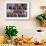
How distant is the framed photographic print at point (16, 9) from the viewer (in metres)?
3.04

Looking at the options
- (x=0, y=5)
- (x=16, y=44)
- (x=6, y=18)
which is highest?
(x=0, y=5)

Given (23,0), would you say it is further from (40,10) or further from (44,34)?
(44,34)

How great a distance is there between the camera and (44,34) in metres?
3.06

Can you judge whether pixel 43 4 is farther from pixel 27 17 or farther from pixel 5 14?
pixel 5 14

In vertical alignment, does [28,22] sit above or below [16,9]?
below

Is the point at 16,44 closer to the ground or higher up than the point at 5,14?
closer to the ground

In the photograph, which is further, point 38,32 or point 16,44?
point 38,32

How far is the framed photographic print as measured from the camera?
3039 mm

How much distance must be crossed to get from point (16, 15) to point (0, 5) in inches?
13.1

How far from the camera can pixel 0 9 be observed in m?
3.04

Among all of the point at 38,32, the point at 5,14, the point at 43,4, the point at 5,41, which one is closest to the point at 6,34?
the point at 5,41

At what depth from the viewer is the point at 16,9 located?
305cm

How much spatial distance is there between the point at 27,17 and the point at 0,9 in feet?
1.63

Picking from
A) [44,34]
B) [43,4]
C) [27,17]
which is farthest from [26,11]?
[44,34]
